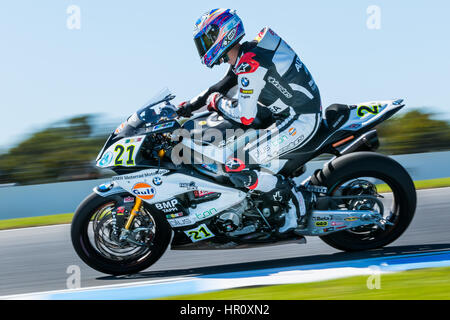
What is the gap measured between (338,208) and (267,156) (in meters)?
0.78

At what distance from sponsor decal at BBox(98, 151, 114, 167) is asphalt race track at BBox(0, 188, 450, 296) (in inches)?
37.9

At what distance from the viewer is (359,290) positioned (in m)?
4.16

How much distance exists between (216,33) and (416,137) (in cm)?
1243

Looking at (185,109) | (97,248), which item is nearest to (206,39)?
(185,109)

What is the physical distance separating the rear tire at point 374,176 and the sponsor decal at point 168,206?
4.03 ft

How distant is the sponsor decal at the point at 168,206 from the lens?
16.3ft

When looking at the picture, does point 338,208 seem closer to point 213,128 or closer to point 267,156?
point 267,156

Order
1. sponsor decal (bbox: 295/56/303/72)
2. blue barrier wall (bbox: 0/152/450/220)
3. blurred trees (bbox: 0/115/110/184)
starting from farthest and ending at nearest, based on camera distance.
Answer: blurred trees (bbox: 0/115/110/184)
blue barrier wall (bbox: 0/152/450/220)
sponsor decal (bbox: 295/56/303/72)

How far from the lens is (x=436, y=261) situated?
4.82m

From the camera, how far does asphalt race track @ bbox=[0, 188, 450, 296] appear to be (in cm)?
508

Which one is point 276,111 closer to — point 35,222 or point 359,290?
point 359,290

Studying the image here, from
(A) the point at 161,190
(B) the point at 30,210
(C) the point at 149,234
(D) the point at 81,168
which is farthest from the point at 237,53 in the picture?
(D) the point at 81,168

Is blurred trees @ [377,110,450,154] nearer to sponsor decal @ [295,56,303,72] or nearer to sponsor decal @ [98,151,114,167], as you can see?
sponsor decal @ [295,56,303,72]

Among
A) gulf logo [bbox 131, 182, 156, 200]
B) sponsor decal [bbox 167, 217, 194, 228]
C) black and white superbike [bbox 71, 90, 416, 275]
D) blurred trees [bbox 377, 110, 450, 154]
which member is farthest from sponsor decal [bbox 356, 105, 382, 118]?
blurred trees [bbox 377, 110, 450, 154]
